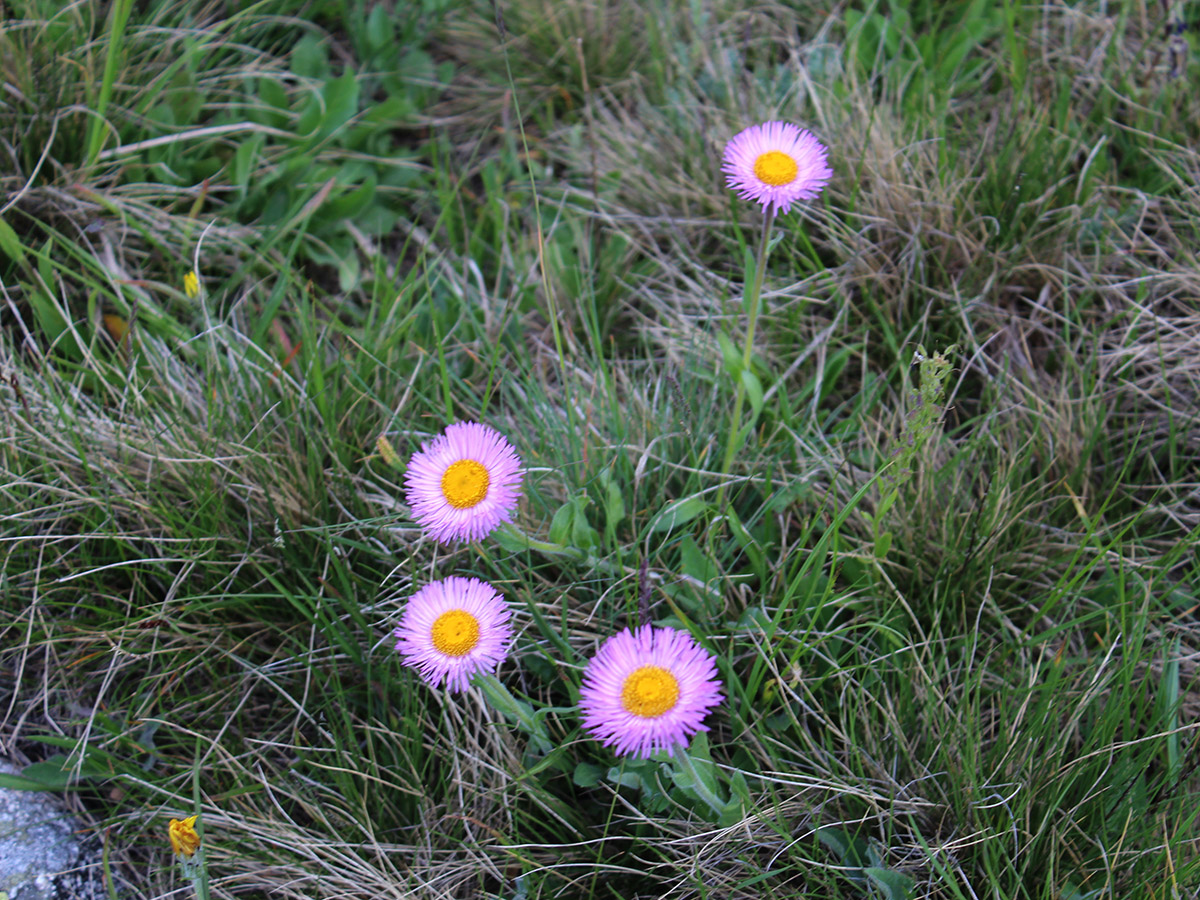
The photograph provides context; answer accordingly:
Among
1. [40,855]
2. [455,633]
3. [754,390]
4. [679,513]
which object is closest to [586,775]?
[455,633]

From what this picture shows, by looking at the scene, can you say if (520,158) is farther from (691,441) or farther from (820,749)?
(820,749)

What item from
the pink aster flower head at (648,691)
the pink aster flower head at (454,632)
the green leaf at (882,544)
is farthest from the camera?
the green leaf at (882,544)

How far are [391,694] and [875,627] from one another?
83 cm

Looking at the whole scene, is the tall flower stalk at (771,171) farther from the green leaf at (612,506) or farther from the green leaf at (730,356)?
the green leaf at (612,506)

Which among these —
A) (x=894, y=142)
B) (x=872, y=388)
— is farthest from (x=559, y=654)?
(x=894, y=142)

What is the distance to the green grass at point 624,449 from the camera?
1.41 metres

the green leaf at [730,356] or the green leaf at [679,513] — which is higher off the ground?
the green leaf at [730,356]

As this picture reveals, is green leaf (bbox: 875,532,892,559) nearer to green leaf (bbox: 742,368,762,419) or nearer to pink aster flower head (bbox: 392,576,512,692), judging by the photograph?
green leaf (bbox: 742,368,762,419)

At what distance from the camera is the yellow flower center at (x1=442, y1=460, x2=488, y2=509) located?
52.2 inches

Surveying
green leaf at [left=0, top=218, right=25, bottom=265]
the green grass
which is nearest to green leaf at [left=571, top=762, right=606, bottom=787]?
the green grass

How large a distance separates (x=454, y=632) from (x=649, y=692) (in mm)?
294

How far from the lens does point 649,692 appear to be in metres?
1.13

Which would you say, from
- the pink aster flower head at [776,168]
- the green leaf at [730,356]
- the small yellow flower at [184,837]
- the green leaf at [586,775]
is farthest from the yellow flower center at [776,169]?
the small yellow flower at [184,837]

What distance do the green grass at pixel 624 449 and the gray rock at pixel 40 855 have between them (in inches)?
2.1
